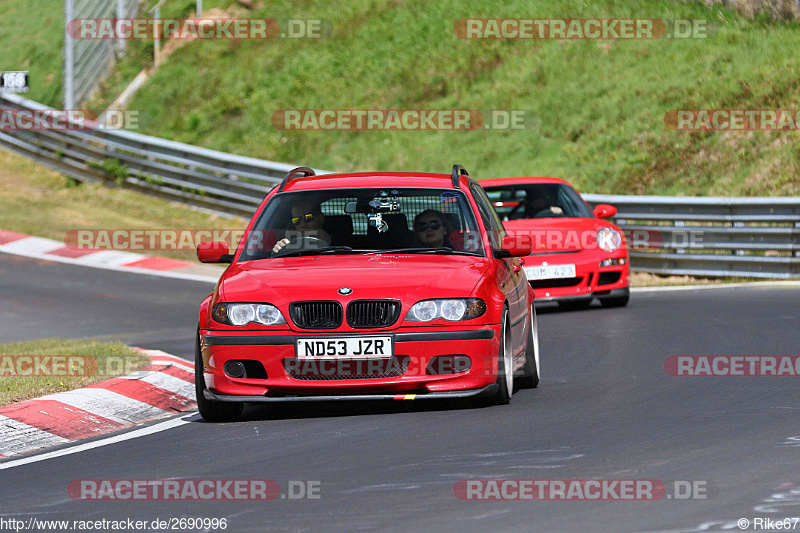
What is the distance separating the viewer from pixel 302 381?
788cm

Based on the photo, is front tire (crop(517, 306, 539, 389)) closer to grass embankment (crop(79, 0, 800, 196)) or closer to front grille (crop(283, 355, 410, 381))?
front grille (crop(283, 355, 410, 381))

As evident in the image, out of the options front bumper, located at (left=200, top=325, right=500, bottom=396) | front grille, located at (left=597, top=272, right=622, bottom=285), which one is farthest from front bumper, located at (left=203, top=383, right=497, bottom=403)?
front grille, located at (left=597, top=272, right=622, bottom=285)

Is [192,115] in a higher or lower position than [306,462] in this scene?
higher

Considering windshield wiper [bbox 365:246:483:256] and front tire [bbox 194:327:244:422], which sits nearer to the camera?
front tire [bbox 194:327:244:422]

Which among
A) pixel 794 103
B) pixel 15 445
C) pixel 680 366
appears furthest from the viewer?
pixel 794 103

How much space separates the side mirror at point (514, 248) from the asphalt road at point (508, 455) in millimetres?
905

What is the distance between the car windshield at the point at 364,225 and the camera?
881 centimetres

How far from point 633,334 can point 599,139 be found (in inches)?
503

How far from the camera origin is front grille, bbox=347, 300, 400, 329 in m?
7.87

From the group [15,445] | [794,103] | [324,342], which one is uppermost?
[794,103]

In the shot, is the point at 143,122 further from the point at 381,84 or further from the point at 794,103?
the point at 794,103

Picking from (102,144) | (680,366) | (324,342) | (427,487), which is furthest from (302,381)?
(102,144)

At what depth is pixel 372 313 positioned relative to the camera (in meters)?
7.89

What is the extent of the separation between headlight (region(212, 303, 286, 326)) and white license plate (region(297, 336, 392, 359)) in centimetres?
25
